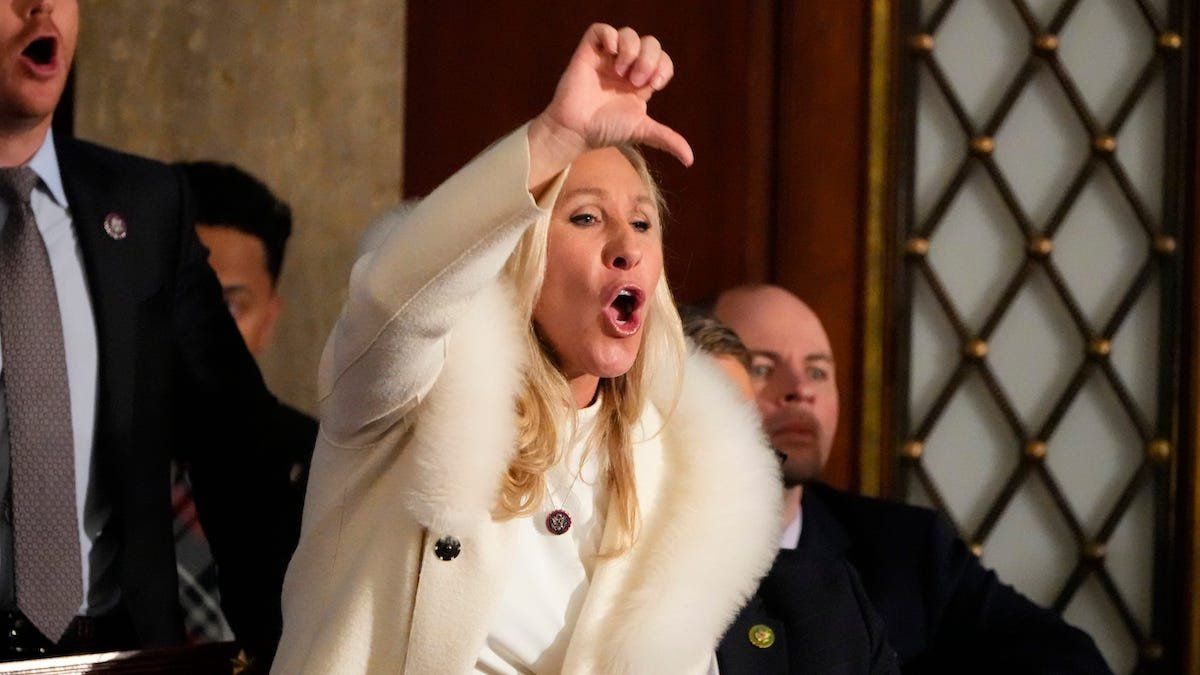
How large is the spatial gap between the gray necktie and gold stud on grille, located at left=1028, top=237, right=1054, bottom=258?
1641 millimetres

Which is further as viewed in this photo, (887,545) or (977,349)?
(977,349)

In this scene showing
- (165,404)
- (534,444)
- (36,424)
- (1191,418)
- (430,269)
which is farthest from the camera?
(1191,418)

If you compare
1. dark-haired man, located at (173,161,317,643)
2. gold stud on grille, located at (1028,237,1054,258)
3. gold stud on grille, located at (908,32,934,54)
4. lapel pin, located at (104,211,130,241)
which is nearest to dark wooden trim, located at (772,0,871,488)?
gold stud on grille, located at (908,32,934,54)

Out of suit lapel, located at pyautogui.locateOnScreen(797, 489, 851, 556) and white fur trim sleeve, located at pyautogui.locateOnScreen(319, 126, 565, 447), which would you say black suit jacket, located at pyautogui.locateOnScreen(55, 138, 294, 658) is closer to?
white fur trim sleeve, located at pyautogui.locateOnScreen(319, 126, 565, 447)

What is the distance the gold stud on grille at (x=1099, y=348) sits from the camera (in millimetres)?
2855

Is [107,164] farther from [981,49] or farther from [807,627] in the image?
[981,49]

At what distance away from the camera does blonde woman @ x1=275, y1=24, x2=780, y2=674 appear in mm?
1343

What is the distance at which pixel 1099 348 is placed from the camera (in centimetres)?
286

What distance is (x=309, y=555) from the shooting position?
4.81ft

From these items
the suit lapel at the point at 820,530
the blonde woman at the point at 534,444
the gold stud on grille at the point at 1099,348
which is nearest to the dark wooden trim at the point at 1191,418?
the gold stud on grille at the point at 1099,348

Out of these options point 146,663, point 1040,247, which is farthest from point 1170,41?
point 146,663

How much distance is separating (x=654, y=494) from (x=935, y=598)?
3.20ft

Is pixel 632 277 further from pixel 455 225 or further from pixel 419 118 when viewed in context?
pixel 419 118

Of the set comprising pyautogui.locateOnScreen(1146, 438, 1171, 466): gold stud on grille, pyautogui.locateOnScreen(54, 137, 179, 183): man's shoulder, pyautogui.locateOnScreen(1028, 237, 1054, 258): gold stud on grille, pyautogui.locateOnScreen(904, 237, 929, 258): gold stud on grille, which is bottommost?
pyautogui.locateOnScreen(54, 137, 179, 183): man's shoulder
